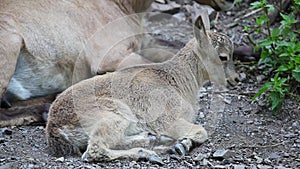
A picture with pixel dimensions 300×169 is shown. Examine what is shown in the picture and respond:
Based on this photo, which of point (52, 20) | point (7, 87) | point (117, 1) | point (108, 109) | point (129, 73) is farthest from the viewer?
point (117, 1)

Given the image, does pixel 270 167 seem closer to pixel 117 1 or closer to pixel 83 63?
pixel 83 63

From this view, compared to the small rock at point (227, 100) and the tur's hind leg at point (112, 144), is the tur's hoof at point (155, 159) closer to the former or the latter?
the tur's hind leg at point (112, 144)

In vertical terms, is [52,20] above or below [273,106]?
above

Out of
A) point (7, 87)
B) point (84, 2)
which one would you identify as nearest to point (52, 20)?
point (84, 2)

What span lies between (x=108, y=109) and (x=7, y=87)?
145 centimetres

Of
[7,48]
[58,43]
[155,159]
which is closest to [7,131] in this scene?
[7,48]

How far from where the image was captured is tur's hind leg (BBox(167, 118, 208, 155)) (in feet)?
15.2

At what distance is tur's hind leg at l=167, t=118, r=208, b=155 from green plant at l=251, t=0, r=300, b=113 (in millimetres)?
716

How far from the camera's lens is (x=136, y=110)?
467 centimetres

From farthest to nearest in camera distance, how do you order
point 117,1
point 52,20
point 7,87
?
point 117,1 < point 52,20 < point 7,87

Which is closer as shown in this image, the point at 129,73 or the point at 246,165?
the point at 246,165

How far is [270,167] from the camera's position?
4258mm

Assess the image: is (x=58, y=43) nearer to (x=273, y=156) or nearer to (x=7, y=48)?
(x=7, y=48)

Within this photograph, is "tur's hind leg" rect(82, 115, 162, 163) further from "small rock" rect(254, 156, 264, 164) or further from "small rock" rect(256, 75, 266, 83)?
"small rock" rect(256, 75, 266, 83)
